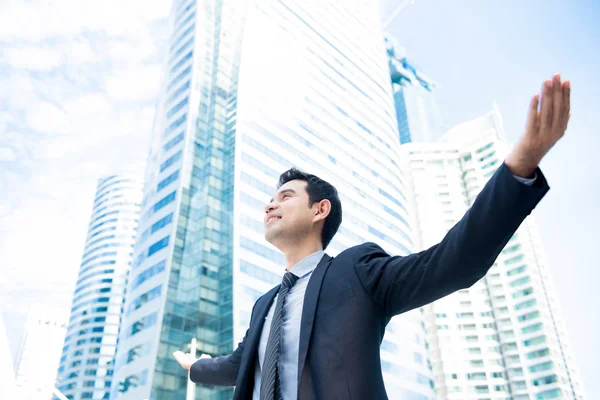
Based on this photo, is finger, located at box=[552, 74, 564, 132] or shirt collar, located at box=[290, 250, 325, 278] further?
shirt collar, located at box=[290, 250, 325, 278]

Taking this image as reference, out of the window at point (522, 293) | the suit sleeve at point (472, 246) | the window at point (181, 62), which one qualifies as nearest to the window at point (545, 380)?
the window at point (522, 293)

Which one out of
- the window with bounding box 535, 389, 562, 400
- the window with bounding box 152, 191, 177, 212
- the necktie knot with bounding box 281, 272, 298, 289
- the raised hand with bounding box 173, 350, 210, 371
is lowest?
the raised hand with bounding box 173, 350, 210, 371

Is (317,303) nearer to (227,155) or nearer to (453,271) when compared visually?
Answer: (453,271)

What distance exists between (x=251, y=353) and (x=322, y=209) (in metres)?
0.71

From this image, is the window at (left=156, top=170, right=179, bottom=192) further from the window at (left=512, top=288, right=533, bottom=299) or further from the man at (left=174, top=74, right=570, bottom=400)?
the window at (left=512, top=288, right=533, bottom=299)

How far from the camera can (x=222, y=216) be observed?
1580 inches

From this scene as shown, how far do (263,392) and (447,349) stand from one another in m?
79.0

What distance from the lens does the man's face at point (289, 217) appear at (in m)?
2.09

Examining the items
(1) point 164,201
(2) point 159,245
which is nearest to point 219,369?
(2) point 159,245

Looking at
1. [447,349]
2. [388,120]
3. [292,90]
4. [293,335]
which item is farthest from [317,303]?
[447,349]

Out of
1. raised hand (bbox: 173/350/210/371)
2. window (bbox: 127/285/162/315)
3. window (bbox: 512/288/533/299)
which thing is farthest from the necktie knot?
window (bbox: 512/288/533/299)

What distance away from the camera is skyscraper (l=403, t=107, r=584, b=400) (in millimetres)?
69750

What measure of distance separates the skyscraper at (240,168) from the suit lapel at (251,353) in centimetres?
3238

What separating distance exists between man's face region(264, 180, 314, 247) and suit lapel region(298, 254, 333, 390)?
326 mm
